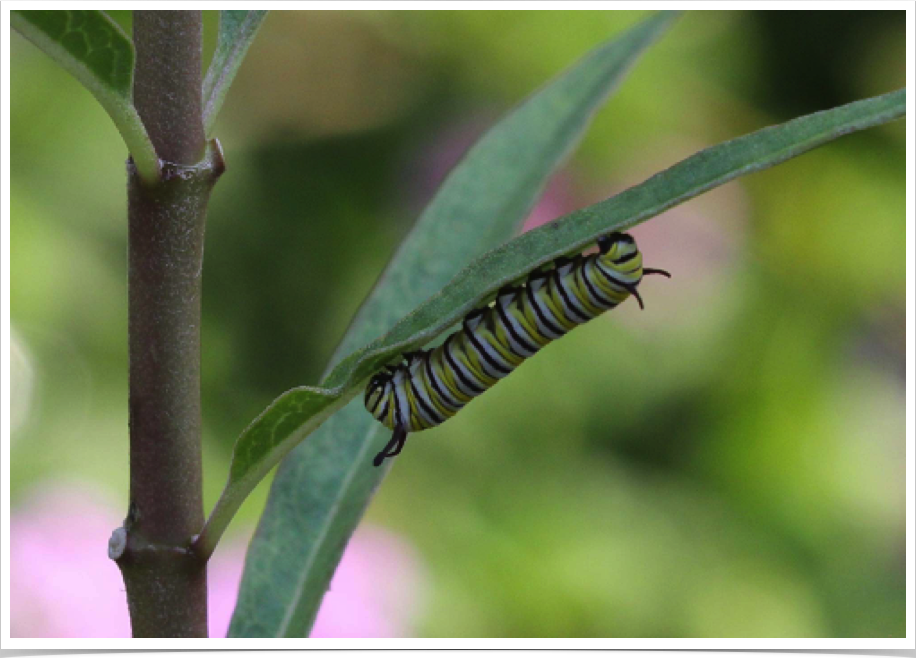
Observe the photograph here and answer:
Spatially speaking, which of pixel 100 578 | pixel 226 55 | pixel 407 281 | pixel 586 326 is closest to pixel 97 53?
pixel 226 55

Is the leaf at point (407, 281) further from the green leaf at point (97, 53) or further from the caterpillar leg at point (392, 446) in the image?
the green leaf at point (97, 53)

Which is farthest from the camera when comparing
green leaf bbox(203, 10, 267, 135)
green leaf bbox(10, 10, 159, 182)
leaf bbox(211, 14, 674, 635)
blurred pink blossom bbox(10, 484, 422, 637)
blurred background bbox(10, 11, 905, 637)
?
blurred background bbox(10, 11, 905, 637)

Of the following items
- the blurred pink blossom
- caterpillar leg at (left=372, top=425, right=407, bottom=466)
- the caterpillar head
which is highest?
the caterpillar head

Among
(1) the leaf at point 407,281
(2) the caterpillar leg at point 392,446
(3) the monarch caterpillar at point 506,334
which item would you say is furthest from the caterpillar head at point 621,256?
(2) the caterpillar leg at point 392,446

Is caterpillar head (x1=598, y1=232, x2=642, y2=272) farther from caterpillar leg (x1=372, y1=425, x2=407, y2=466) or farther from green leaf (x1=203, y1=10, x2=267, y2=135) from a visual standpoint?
green leaf (x1=203, y1=10, x2=267, y2=135)

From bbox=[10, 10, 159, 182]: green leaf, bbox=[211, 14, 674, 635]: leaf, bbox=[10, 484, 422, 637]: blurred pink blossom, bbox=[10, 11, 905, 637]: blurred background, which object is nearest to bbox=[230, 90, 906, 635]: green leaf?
bbox=[211, 14, 674, 635]: leaf

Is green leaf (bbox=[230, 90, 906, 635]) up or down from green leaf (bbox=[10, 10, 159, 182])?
down

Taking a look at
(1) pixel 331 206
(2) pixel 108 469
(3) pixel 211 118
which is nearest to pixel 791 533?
(1) pixel 331 206
